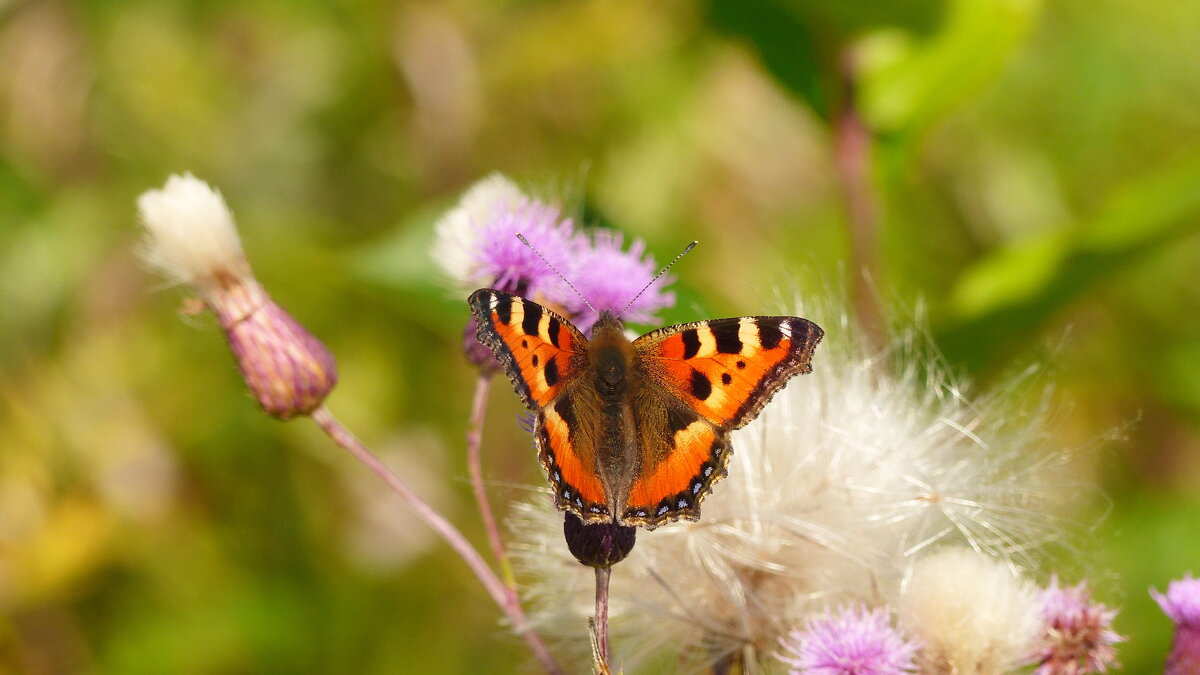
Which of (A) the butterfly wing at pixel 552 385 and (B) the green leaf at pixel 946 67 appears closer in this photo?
(A) the butterfly wing at pixel 552 385

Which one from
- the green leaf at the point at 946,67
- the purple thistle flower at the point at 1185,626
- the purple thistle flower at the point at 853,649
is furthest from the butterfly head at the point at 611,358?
the green leaf at the point at 946,67

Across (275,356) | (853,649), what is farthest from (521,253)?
(853,649)

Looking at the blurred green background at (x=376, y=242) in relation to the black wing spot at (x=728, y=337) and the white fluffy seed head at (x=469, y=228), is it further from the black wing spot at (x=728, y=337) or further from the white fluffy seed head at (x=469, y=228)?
the black wing spot at (x=728, y=337)

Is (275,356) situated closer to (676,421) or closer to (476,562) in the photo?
(476,562)

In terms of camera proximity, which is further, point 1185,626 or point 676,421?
point 676,421

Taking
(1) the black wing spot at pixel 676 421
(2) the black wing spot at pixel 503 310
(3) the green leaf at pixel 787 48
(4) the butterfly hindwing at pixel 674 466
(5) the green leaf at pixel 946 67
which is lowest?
(4) the butterfly hindwing at pixel 674 466

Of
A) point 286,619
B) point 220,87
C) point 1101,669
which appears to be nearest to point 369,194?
point 220,87
